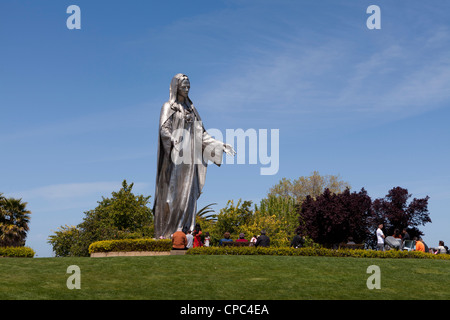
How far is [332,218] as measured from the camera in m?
43.4

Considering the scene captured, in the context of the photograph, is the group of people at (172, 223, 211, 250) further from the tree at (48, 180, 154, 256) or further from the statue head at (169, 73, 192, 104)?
the tree at (48, 180, 154, 256)

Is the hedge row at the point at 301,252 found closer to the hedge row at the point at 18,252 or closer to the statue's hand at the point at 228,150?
the statue's hand at the point at 228,150

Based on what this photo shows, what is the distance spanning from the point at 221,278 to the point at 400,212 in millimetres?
44096

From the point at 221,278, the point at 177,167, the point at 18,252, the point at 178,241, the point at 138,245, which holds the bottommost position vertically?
the point at 221,278

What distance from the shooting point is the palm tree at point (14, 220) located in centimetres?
2964

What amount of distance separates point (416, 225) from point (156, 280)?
46879mm

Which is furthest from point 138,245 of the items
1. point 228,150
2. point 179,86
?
point 179,86

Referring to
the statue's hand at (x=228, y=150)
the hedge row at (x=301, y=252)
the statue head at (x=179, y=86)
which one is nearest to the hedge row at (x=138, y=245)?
the hedge row at (x=301, y=252)

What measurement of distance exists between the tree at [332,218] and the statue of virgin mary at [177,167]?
24.7 metres

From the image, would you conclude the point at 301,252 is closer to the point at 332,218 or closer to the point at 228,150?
the point at 228,150

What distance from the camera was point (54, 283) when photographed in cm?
1246

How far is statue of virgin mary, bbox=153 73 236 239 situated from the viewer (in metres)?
20.3
